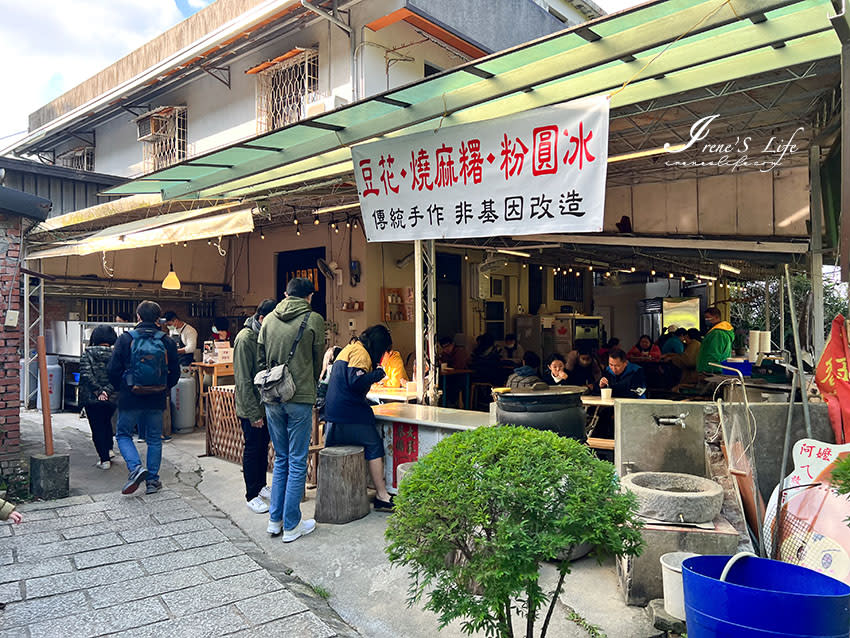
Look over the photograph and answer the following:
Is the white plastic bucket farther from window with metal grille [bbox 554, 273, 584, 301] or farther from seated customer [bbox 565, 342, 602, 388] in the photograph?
window with metal grille [bbox 554, 273, 584, 301]

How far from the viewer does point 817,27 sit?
3.67m

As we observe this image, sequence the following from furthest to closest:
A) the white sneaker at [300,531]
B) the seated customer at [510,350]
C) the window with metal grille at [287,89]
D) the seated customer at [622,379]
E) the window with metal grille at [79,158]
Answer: the window with metal grille at [79,158], the seated customer at [510,350], the window with metal grille at [287,89], the seated customer at [622,379], the white sneaker at [300,531]

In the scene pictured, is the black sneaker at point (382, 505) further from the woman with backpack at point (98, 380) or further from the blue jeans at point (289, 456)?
the woman with backpack at point (98, 380)

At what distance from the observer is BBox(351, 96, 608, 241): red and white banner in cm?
451

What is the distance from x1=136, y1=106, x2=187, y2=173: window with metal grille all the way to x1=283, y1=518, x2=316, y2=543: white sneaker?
1154 centimetres

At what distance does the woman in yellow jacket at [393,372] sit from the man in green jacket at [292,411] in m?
3.60

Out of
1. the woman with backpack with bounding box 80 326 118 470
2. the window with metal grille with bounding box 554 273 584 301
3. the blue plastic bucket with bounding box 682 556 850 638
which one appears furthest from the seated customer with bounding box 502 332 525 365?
the blue plastic bucket with bounding box 682 556 850 638

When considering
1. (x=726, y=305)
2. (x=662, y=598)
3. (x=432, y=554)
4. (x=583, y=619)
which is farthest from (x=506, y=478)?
(x=726, y=305)

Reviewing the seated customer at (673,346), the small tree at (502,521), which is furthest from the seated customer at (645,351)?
the small tree at (502,521)

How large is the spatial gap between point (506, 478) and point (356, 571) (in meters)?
2.59

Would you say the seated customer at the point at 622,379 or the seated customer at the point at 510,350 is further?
the seated customer at the point at 510,350

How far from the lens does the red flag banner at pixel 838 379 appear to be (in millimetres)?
4516

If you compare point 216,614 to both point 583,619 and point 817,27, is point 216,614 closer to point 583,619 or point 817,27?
point 583,619

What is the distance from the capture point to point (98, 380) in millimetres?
7137
